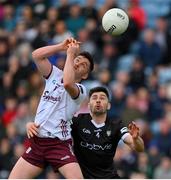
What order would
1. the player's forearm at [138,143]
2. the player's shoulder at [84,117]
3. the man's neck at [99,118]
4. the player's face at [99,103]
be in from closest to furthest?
1. the player's forearm at [138,143]
2. the player's face at [99,103]
3. the man's neck at [99,118]
4. the player's shoulder at [84,117]

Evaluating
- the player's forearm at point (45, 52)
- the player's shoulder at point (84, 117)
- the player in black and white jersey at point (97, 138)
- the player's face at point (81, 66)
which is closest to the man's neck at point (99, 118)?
the player in black and white jersey at point (97, 138)

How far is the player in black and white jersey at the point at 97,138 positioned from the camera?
11.3 metres

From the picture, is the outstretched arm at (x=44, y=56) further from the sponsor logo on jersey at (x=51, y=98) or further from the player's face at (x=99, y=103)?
the player's face at (x=99, y=103)

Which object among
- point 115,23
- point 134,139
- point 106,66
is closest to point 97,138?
point 134,139

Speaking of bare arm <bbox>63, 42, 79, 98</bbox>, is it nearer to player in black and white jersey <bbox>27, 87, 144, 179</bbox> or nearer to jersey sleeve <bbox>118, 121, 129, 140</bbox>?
player in black and white jersey <bbox>27, 87, 144, 179</bbox>

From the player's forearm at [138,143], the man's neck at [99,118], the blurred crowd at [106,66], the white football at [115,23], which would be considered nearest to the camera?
the player's forearm at [138,143]

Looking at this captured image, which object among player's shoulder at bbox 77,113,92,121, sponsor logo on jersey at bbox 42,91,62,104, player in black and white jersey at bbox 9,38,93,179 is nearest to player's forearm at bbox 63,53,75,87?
player in black and white jersey at bbox 9,38,93,179

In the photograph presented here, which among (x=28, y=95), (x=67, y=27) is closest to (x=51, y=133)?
(x=28, y=95)

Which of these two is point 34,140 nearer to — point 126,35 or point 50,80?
point 50,80

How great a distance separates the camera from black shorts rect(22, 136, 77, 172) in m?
11.0

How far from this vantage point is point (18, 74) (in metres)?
19.3

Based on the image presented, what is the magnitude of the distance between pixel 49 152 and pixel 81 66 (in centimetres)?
110

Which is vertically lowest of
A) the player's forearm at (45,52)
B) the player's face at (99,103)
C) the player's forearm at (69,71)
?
the player's face at (99,103)

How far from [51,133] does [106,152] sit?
2.52 ft
